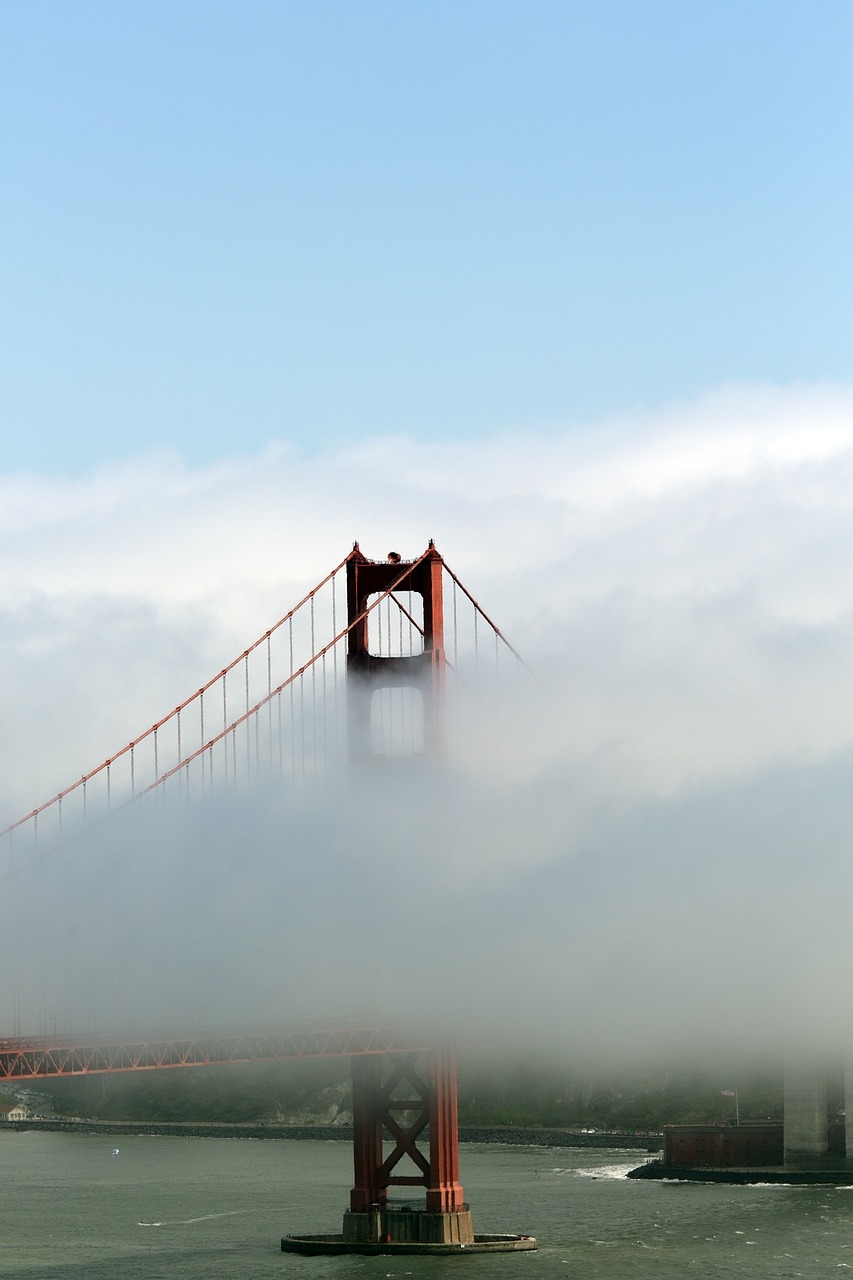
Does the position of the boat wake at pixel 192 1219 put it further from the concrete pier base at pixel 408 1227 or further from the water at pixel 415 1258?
the concrete pier base at pixel 408 1227

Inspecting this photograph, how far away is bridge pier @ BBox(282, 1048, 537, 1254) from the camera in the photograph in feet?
200

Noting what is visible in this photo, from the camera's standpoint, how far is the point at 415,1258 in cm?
5938

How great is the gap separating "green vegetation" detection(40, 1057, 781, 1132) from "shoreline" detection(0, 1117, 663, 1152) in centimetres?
214

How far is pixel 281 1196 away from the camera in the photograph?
9619 centimetres

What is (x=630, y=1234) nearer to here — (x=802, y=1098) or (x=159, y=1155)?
(x=802, y=1098)

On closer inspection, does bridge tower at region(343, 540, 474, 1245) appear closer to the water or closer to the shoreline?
the water

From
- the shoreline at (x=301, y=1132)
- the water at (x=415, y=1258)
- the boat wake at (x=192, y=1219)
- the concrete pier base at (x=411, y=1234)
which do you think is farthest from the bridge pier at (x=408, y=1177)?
the shoreline at (x=301, y=1132)

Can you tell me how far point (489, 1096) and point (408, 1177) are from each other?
334 ft

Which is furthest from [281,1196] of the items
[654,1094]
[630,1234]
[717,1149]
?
[654,1094]

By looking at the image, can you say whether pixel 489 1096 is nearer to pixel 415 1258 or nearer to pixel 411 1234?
pixel 411 1234

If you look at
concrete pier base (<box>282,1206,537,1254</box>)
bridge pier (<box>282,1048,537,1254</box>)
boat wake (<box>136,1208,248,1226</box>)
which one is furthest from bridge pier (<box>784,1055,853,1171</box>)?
concrete pier base (<box>282,1206,537,1254</box>)

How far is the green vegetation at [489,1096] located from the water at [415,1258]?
13328mm

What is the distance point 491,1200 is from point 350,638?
113ft

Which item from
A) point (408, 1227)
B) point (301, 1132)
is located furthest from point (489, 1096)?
point (408, 1227)
